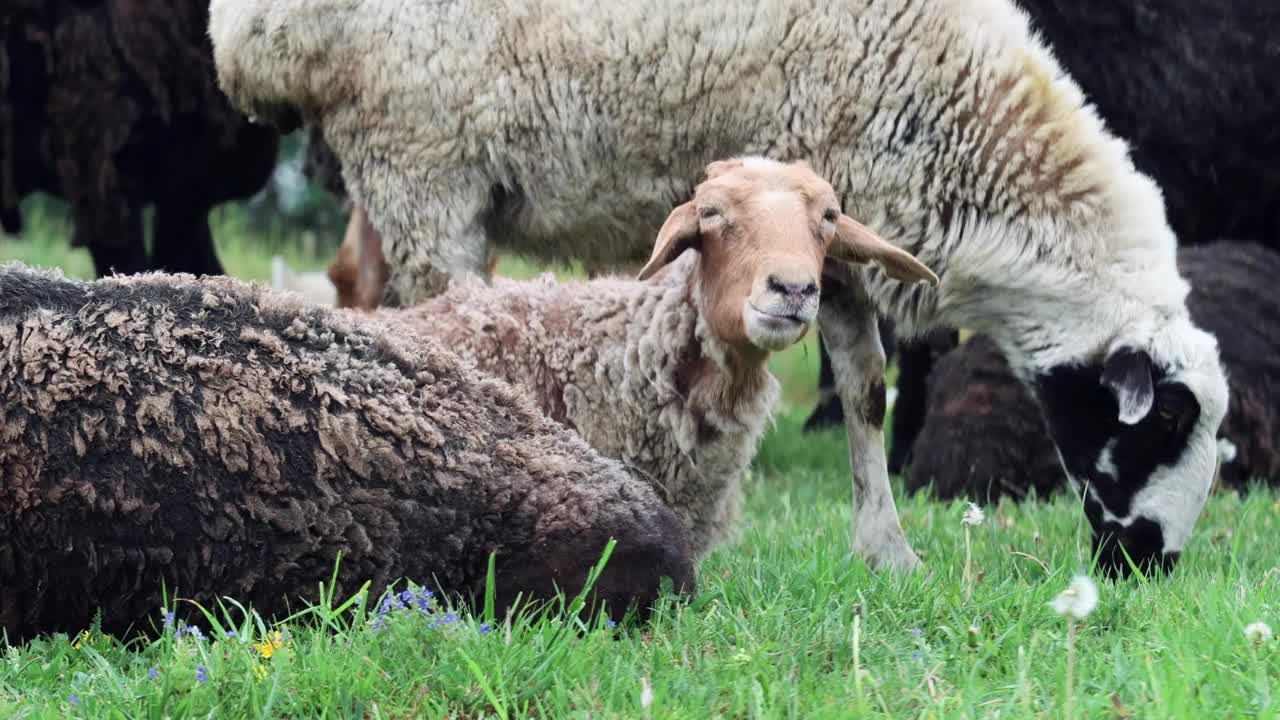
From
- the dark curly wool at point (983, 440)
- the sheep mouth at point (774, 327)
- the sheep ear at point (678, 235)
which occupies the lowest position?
the dark curly wool at point (983, 440)

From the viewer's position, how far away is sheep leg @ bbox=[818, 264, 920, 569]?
474cm

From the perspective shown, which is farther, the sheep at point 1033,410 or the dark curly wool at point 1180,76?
the dark curly wool at point 1180,76

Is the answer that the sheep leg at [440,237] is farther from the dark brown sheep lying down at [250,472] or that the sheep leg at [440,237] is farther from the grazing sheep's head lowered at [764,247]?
the dark brown sheep lying down at [250,472]

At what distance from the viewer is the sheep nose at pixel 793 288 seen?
3.59 m

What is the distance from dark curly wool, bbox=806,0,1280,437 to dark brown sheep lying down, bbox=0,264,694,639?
3.90m

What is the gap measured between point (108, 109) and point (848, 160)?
378 cm

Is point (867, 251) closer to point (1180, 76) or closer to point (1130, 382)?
point (1130, 382)

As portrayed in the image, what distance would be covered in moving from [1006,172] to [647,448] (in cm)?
145

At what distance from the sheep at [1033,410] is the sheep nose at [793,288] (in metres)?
2.68

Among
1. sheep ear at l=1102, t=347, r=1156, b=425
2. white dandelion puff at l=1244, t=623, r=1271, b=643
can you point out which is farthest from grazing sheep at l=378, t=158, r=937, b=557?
white dandelion puff at l=1244, t=623, r=1271, b=643

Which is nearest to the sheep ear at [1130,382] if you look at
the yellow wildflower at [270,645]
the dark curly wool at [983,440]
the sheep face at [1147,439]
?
the sheep face at [1147,439]

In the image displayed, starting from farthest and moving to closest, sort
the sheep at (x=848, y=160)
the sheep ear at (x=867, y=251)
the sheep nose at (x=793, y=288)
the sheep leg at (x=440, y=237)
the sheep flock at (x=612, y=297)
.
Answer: the sheep leg at (x=440, y=237) < the sheep at (x=848, y=160) < the sheep ear at (x=867, y=251) < the sheep nose at (x=793, y=288) < the sheep flock at (x=612, y=297)

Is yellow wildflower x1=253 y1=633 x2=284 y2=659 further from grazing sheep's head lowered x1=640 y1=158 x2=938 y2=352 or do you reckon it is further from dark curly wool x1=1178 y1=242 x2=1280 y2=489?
dark curly wool x1=1178 y1=242 x2=1280 y2=489

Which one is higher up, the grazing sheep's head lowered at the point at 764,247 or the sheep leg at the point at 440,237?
the grazing sheep's head lowered at the point at 764,247
